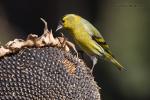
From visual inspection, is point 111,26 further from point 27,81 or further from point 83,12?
point 27,81

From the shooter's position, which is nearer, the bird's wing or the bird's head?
the bird's head

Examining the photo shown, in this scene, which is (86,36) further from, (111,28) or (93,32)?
(111,28)

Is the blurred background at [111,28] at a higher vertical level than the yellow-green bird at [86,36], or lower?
higher

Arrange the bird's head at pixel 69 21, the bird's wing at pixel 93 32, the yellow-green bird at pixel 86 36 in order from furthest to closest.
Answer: the bird's wing at pixel 93 32
the yellow-green bird at pixel 86 36
the bird's head at pixel 69 21

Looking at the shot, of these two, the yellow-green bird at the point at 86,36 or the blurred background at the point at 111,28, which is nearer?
the yellow-green bird at the point at 86,36

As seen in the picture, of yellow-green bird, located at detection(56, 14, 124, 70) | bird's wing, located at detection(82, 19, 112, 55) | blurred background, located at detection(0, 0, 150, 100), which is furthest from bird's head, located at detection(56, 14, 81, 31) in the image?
blurred background, located at detection(0, 0, 150, 100)

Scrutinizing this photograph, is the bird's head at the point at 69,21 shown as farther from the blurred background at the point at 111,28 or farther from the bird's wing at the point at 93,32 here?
the blurred background at the point at 111,28

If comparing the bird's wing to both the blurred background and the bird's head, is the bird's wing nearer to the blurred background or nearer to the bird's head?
the bird's head

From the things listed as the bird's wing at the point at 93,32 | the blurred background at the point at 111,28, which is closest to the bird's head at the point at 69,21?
the bird's wing at the point at 93,32
